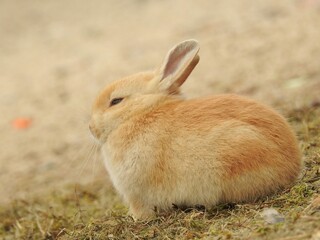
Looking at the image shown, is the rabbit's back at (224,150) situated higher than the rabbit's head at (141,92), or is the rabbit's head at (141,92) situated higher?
the rabbit's head at (141,92)

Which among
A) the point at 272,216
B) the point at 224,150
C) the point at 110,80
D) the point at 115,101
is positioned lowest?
the point at 110,80

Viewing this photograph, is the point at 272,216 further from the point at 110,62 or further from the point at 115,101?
the point at 110,62

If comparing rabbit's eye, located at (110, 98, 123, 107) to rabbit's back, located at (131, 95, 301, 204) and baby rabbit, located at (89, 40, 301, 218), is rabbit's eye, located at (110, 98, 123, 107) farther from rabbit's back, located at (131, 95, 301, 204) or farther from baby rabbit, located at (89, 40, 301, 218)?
rabbit's back, located at (131, 95, 301, 204)

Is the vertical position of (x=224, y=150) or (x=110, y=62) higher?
(x=224, y=150)

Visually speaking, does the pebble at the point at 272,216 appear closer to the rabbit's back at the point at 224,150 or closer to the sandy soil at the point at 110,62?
the rabbit's back at the point at 224,150

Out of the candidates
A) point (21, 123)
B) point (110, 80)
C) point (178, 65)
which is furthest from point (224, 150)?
point (110, 80)

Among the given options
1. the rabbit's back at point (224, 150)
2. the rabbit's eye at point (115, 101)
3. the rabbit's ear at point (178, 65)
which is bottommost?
the rabbit's back at point (224, 150)

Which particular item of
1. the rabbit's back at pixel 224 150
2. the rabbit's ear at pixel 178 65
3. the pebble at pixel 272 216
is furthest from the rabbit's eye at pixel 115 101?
the pebble at pixel 272 216

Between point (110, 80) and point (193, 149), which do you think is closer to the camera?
point (193, 149)
